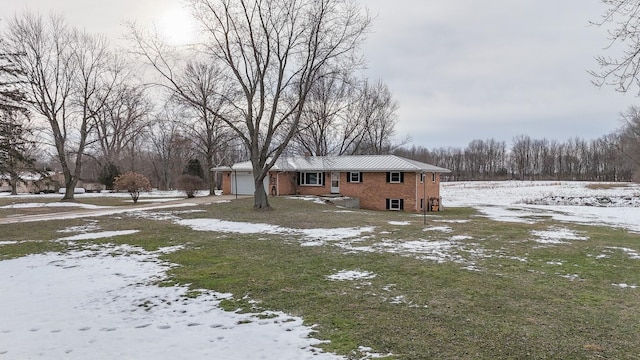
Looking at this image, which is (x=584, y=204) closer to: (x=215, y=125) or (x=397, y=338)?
(x=215, y=125)

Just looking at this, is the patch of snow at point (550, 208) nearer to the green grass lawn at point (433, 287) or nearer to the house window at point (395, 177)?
the house window at point (395, 177)

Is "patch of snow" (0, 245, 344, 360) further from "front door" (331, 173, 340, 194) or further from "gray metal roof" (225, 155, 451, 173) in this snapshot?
"front door" (331, 173, 340, 194)

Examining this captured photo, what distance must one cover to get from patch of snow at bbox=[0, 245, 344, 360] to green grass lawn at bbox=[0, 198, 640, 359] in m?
0.43

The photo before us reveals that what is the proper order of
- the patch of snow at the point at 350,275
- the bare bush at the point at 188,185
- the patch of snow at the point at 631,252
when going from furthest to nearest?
the bare bush at the point at 188,185
the patch of snow at the point at 631,252
the patch of snow at the point at 350,275

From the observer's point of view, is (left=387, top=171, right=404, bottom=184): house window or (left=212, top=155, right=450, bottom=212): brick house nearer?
(left=212, top=155, right=450, bottom=212): brick house

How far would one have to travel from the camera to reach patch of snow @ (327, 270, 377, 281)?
24.0ft

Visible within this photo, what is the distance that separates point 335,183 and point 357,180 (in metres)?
1.84

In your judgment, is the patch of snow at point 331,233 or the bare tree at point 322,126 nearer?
the patch of snow at point 331,233

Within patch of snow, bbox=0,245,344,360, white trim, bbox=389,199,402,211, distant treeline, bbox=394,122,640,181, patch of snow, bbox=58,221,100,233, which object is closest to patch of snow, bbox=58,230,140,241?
patch of snow, bbox=58,221,100,233

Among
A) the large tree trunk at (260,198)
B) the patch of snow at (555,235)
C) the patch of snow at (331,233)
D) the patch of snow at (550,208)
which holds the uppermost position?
the large tree trunk at (260,198)

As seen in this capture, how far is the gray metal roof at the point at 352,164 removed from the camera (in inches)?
1145

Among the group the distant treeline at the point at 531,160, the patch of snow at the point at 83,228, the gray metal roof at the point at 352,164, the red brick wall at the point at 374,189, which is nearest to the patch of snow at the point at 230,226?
the patch of snow at the point at 83,228

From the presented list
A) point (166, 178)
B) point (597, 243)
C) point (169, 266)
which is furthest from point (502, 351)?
point (166, 178)

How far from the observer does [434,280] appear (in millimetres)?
7172
